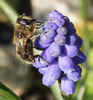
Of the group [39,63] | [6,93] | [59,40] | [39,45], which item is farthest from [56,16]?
[6,93]

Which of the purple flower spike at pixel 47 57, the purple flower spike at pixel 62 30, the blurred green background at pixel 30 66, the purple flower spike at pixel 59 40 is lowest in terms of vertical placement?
the blurred green background at pixel 30 66

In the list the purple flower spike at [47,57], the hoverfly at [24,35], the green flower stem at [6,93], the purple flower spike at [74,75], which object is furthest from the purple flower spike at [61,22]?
the green flower stem at [6,93]

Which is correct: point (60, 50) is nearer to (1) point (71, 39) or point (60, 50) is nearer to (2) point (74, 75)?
(1) point (71, 39)

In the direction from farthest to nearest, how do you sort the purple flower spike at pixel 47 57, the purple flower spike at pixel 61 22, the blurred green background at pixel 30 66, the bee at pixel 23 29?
1. the blurred green background at pixel 30 66
2. the bee at pixel 23 29
3. the purple flower spike at pixel 47 57
4. the purple flower spike at pixel 61 22

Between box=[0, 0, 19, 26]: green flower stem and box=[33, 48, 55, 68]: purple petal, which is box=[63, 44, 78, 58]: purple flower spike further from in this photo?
box=[0, 0, 19, 26]: green flower stem

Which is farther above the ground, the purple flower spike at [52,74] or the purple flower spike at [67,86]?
the purple flower spike at [52,74]

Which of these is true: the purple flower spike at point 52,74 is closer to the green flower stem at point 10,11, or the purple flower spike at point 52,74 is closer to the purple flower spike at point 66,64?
the purple flower spike at point 66,64

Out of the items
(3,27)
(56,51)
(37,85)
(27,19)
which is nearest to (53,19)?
(56,51)

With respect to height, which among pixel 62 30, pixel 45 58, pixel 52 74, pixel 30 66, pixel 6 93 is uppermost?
pixel 62 30
